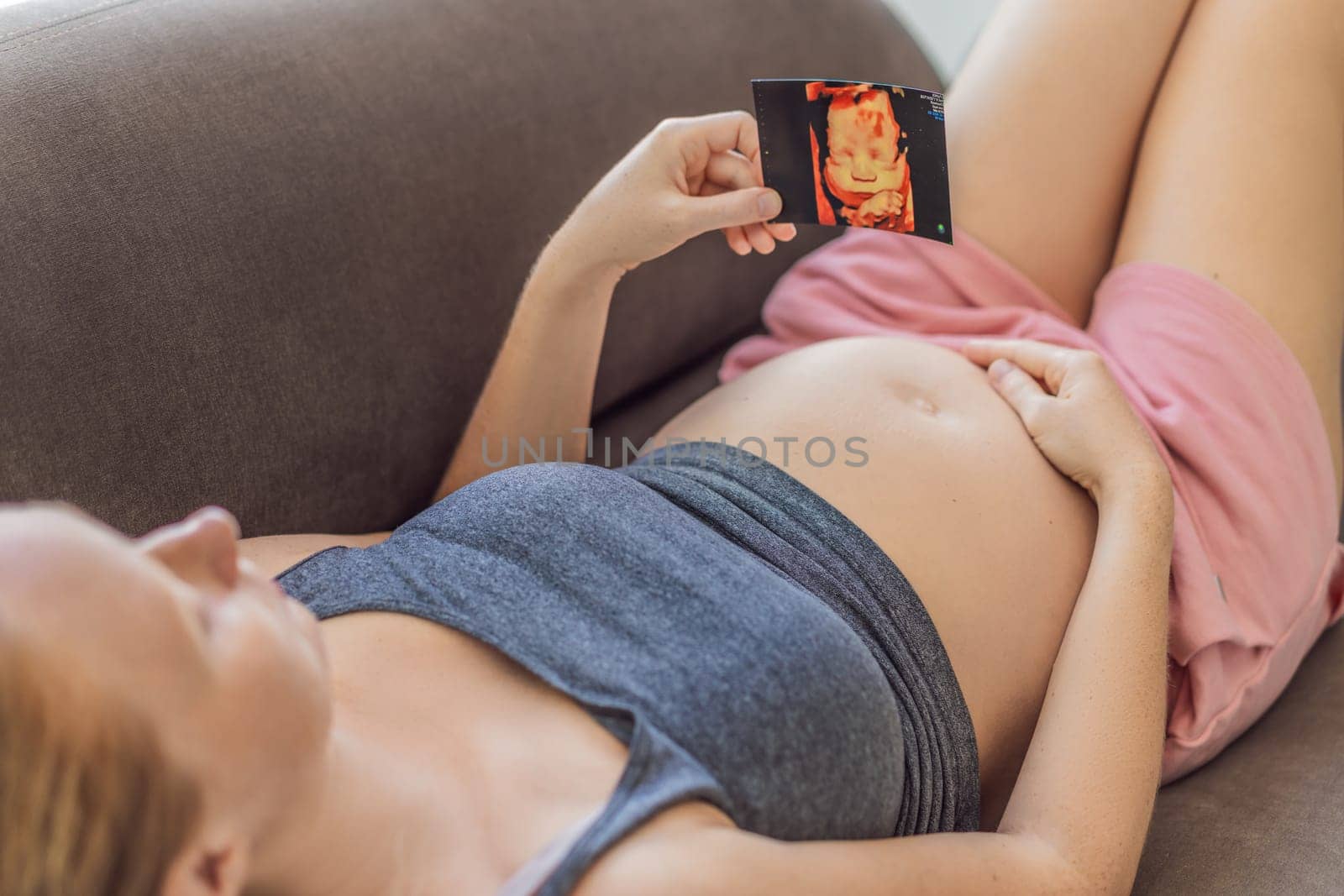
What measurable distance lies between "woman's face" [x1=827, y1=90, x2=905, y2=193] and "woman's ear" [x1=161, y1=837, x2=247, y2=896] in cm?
76

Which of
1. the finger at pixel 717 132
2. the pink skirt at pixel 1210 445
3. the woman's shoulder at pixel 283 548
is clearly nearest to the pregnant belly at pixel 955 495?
the pink skirt at pixel 1210 445

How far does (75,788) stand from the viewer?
0.52m

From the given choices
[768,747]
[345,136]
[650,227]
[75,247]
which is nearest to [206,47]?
[345,136]

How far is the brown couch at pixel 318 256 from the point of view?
87 cm

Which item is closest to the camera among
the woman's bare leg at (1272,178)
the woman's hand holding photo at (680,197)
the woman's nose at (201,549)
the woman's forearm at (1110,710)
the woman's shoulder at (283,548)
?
the woman's nose at (201,549)

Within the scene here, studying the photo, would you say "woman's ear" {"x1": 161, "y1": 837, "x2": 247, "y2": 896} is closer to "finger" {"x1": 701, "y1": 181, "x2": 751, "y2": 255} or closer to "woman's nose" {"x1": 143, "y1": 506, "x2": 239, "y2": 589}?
"woman's nose" {"x1": 143, "y1": 506, "x2": 239, "y2": 589}

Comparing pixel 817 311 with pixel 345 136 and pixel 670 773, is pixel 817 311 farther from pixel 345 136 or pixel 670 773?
pixel 670 773

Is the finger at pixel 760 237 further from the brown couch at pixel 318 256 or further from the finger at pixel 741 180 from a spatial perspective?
the brown couch at pixel 318 256

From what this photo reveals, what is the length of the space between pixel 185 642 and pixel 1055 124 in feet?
3.57

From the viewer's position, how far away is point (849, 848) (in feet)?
2.30

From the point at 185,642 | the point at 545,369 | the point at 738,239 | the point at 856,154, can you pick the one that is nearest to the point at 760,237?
the point at 738,239

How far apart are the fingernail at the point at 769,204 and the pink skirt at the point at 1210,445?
28 cm

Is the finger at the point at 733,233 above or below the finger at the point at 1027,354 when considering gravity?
above

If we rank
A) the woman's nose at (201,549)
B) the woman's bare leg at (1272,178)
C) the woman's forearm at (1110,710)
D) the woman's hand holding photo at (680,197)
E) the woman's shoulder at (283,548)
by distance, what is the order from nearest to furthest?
the woman's nose at (201,549)
the woman's forearm at (1110,710)
the woman's shoulder at (283,548)
the woman's hand holding photo at (680,197)
the woman's bare leg at (1272,178)
